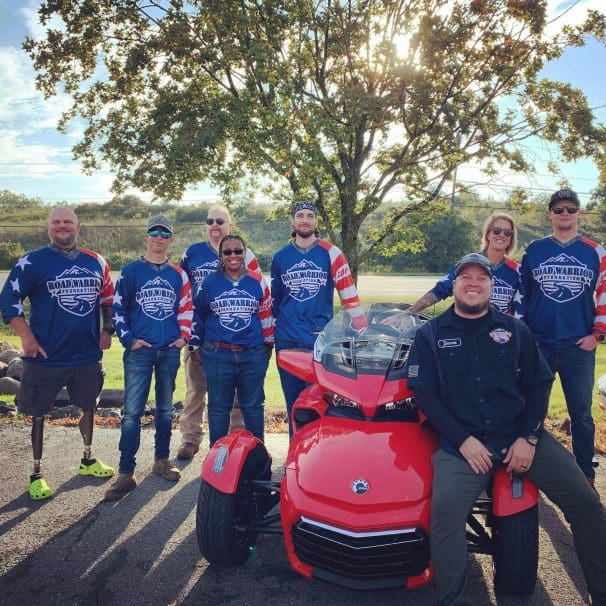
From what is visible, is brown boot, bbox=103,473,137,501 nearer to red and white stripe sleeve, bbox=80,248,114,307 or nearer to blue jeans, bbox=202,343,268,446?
blue jeans, bbox=202,343,268,446

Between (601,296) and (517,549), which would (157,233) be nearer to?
(517,549)

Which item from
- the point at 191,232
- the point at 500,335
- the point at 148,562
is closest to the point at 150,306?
the point at 148,562

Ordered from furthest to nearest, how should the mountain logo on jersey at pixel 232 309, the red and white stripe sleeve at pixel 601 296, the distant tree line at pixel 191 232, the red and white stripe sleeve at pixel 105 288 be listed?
1. the distant tree line at pixel 191 232
2. the red and white stripe sleeve at pixel 105 288
3. the mountain logo on jersey at pixel 232 309
4. the red and white stripe sleeve at pixel 601 296

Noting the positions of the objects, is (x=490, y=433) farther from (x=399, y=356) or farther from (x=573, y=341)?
(x=573, y=341)

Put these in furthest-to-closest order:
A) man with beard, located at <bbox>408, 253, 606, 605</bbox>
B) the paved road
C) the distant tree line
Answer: the distant tree line, the paved road, man with beard, located at <bbox>408, 253, 606, 605</bbox>

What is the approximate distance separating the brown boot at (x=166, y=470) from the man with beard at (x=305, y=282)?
3.84 ft

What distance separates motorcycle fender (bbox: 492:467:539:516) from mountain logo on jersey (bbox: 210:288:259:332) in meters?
2.18

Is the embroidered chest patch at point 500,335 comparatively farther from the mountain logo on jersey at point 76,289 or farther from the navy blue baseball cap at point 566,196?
the mountain logo on jersey at point 76,289

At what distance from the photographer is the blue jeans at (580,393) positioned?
4031 millimetres

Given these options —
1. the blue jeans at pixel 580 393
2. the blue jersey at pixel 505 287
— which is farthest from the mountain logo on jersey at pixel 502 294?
the blue jeans at pixel 580 393

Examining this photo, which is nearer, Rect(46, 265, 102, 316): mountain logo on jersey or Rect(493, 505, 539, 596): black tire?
Rect(493, 505, 539, 596): black tire

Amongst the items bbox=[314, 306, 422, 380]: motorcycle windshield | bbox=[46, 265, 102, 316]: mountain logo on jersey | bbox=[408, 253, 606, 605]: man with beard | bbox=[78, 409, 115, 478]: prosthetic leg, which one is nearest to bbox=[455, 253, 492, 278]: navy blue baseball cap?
bbox=[408, 253, 606, 605]: man with beard

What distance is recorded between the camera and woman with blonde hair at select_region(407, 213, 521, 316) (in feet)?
14.2

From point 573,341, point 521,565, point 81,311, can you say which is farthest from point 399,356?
point 81,311
